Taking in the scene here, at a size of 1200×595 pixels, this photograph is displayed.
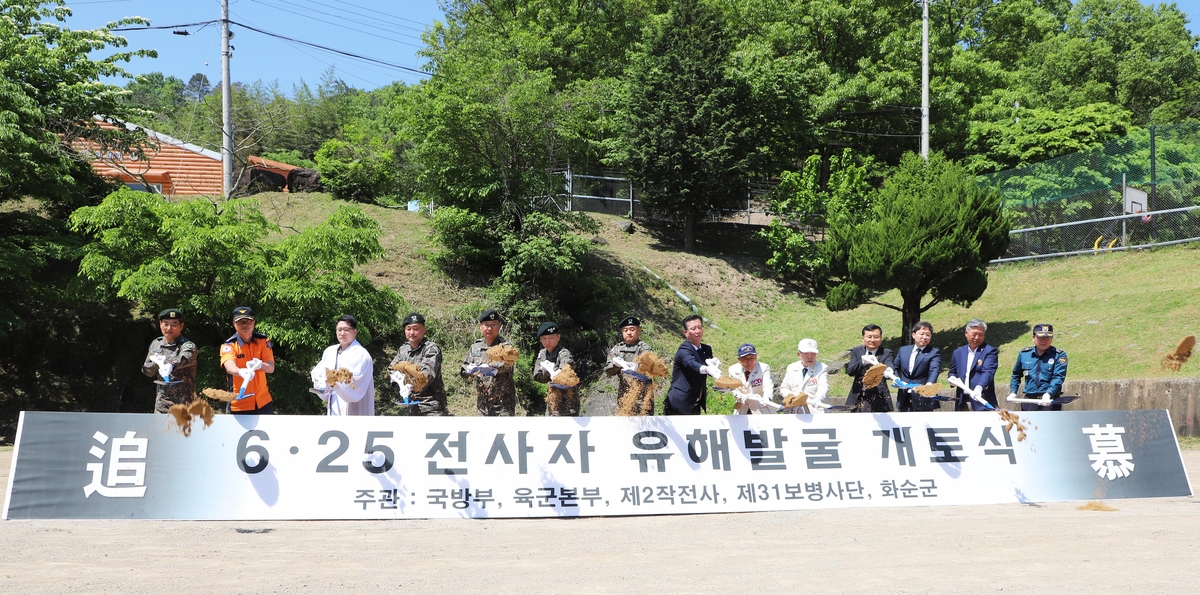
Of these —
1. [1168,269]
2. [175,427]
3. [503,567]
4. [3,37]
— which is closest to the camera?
[503,567]

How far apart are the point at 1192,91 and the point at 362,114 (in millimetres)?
50345

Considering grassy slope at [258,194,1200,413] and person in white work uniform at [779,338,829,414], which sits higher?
grassy slope at [258,194,1200,413]

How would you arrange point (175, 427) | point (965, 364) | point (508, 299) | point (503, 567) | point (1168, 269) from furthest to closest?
point (508, 299)
point (1168, 269)
point (965, 364)
point (175, 427)
point (503, 567)

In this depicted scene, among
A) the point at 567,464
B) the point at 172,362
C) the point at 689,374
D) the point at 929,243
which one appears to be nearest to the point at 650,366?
the point at 689,374

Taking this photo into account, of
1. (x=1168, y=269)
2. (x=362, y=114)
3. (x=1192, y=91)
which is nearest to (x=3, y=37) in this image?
(x=1168, y=269)

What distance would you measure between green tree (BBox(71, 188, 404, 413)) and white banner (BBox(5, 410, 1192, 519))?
6.93m

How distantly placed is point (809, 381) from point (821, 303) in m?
16.8

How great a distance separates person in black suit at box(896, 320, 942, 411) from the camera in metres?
8.41

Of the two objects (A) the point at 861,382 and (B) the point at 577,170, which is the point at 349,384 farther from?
(B) the point at 577,170

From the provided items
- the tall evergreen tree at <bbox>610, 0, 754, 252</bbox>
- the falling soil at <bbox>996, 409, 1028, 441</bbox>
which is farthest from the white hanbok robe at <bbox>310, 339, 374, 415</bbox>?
the tall evergreen tree at <bbox>610, 0, 754, 252</bbox>

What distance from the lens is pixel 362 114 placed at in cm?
6347

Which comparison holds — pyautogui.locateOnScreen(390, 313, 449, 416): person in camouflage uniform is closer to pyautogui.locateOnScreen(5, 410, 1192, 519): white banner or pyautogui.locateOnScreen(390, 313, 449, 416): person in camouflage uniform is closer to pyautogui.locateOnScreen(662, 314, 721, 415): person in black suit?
pyautogui.locateOnScreen(5, 410, 1192, 519): white banner

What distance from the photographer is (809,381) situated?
825 centimetres

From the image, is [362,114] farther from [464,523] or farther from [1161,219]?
[464,523]
